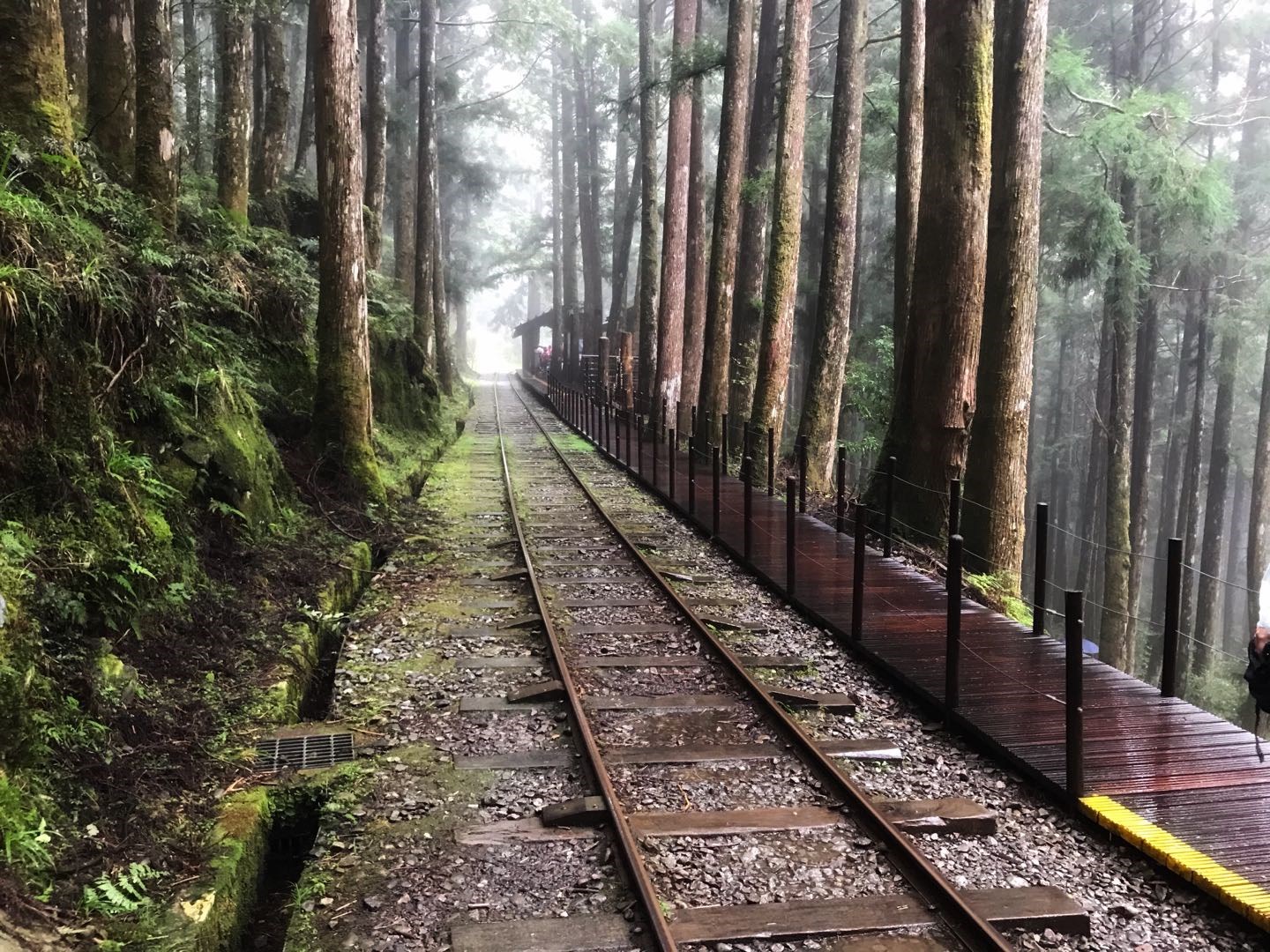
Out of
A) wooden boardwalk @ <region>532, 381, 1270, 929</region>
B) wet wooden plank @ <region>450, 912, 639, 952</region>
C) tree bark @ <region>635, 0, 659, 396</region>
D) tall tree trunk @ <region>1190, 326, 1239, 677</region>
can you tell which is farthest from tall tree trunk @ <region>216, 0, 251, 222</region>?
tall tree trunk @ <region>1190, 326, 1239, 677</region>

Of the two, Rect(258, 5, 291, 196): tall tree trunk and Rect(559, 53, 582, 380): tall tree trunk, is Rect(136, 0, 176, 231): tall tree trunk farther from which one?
Rect(559, 53, 582, 380): tall tree trunk

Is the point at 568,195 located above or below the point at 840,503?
above

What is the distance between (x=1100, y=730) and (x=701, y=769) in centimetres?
222

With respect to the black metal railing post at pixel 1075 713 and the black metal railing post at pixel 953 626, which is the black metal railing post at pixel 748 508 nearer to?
the black metal railing post at pixel 953 626

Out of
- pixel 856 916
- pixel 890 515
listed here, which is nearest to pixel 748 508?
pixel 890 515

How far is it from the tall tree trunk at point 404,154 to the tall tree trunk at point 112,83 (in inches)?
575

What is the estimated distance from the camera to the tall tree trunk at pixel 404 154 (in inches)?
1068

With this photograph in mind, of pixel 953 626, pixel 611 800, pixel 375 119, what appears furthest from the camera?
pixel 375 119

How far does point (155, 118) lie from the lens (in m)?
9.28

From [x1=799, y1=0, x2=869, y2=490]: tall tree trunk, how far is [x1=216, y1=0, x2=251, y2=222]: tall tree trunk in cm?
877

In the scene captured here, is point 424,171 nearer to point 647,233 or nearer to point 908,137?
point 647,233

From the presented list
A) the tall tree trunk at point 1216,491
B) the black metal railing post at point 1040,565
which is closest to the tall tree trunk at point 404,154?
the black metal railing post at point 1040,565

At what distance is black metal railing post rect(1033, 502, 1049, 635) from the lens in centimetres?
633

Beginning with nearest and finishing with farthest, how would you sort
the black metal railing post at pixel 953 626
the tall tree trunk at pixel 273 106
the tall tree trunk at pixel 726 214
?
the black metal railing post at pixel 953 626
the tall tree trunk at pixel 726 214
the tall tree trunk at pixel 273 106
